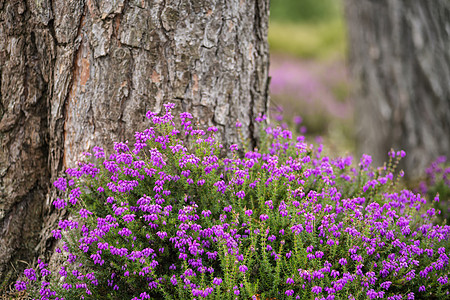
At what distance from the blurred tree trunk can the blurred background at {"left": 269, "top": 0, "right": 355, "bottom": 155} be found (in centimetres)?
70

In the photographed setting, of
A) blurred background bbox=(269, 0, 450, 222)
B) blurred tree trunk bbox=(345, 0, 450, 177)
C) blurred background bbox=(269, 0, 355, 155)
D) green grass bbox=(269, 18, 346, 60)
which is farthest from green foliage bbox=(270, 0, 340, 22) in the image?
blurred tree trunk bbox=(345, 0, 450, 177)

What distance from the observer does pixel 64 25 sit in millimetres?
2824

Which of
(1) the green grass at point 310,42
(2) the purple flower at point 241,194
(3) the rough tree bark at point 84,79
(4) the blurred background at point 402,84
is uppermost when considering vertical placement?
(1) the green grass at point 310,42

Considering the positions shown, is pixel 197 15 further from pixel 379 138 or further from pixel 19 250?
pixel 379 138

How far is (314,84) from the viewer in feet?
34.1

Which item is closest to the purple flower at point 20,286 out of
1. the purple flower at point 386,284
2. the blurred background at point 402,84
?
the purple flower at point 386,284

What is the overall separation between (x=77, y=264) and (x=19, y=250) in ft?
1.75

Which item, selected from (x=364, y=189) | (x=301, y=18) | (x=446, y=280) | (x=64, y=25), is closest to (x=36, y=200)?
(x=64, y=25)

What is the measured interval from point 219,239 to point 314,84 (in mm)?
8712

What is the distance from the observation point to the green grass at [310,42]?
15358 mm

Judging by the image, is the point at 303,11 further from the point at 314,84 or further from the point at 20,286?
the point at 20,286

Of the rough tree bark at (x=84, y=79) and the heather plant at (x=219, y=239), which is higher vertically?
the rough tree bark at (x=84, y=79)

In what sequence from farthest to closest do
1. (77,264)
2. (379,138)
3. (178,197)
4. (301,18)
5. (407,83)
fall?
(301,18), (379,138), (407,83), (77,264), (178,197)

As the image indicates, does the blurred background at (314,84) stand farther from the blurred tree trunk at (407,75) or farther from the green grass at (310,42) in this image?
the blurred tree trunk at (407,75)
